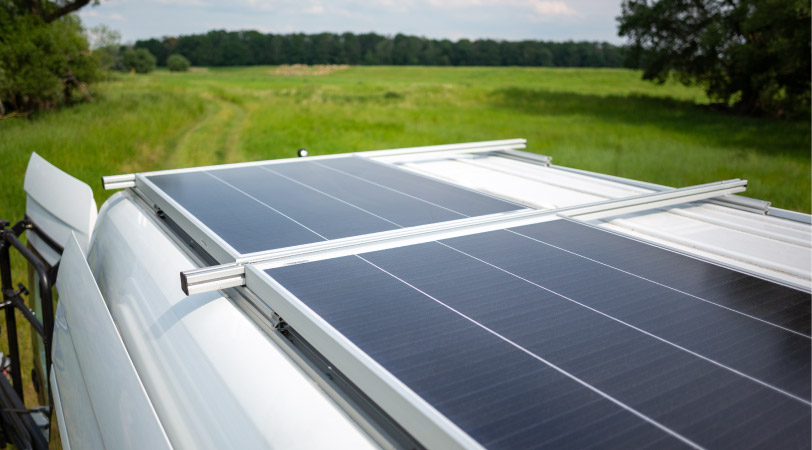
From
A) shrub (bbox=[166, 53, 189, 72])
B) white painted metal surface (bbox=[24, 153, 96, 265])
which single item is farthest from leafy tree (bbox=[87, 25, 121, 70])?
shrub (bbox=[166, 53, 189, 72])

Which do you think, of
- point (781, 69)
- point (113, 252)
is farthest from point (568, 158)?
point (113, 252)

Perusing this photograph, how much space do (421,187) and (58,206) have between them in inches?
114

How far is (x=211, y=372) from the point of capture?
7.13 feet

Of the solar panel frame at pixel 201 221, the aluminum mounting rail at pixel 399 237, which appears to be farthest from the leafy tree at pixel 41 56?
the aluminum mounting rail at pixel 399 237

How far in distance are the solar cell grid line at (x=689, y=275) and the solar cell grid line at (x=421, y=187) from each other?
0.57m

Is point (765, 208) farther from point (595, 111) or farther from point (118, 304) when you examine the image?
point (595, 111)

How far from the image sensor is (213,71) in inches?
2808

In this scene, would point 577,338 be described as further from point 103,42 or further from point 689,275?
point 103,42

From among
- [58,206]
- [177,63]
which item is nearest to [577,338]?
[58,206]

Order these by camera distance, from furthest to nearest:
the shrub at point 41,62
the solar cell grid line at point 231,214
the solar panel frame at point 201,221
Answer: the shrub at point 41,62 → the solar cell grid line at point 231,214 → the solar panel frame at point 201,221

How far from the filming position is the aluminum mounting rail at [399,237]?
259 centimetres

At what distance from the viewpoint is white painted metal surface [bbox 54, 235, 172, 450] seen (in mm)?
2098

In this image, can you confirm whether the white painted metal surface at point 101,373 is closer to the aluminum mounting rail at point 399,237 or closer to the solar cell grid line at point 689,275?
the aluminum mounting rail at point 399,237

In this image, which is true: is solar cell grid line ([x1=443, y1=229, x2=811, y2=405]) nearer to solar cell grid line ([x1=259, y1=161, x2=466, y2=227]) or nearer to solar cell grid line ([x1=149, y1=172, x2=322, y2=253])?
solar cell grid line ([x1=259, y1=161, x2=466, y2=227])
